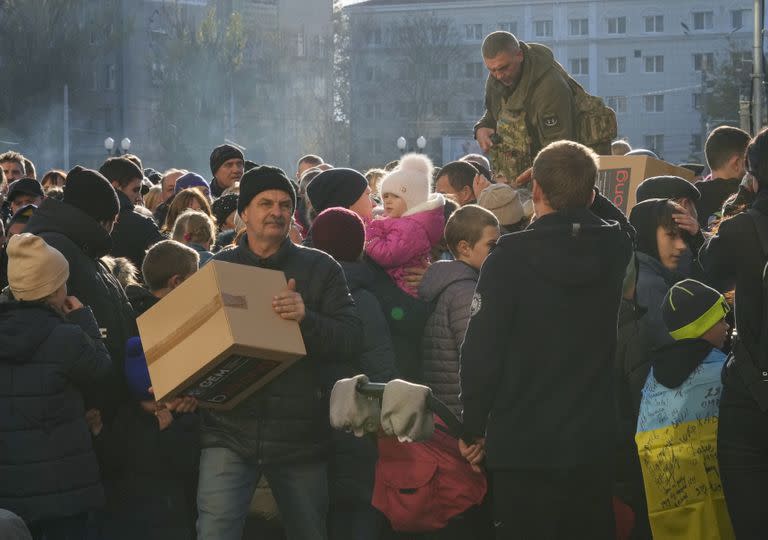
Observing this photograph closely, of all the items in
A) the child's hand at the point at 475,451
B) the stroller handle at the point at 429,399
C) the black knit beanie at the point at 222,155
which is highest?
the black knit beanie at the point at 222,155

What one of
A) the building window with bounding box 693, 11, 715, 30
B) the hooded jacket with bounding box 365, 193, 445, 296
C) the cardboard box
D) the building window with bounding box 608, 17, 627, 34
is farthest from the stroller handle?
the building window with bounding box 608, 17, 627, 34

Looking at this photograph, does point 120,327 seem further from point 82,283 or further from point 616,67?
point 616,67

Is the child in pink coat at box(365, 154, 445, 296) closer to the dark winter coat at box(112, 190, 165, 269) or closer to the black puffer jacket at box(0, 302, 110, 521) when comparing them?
the black puffer jacket at box(0, 302, 110, 521)

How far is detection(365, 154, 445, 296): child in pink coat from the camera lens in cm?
736

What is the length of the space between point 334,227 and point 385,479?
1577mm

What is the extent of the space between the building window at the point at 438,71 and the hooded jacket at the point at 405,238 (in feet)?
307

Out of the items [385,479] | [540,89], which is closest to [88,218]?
[385,479]

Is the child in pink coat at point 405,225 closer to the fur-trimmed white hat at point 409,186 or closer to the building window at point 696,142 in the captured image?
the fur-trimmed white hat at point 409,186

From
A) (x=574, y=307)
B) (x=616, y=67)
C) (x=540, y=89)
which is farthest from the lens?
(x=616, y=67)

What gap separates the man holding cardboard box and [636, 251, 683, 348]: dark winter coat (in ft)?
5.68

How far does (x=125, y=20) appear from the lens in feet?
281

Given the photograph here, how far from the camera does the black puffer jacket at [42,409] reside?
6227mm

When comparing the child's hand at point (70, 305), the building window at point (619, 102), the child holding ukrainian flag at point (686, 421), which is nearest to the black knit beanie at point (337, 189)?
the child's hand at point (70, 305)

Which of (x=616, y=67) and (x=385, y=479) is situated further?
(x=616, y=67)
